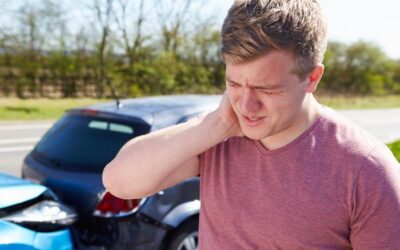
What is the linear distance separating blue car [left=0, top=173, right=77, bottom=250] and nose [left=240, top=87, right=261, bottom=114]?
70.7 inches

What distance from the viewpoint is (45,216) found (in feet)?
9.53

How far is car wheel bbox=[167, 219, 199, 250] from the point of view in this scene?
343cm

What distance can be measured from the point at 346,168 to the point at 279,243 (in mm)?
292

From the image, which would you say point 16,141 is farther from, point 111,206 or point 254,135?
point 254,135

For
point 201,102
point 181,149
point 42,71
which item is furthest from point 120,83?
point 181,149

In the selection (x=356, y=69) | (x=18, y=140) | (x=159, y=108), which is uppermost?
(x=159, y=108)

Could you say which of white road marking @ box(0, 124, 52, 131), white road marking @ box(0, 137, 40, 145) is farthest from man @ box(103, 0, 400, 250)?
white road marking @ box(0, 124, 52, 131)

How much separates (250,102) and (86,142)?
2483mm

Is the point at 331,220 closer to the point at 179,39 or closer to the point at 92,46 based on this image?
the point at 92,46

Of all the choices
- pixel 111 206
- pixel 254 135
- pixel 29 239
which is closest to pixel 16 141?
pixel 111 206

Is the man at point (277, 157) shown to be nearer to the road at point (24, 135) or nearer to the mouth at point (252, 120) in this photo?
the mouth at point (252, 120)

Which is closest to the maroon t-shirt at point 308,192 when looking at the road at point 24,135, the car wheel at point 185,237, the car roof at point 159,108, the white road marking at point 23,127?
the car wheel at point 185,237

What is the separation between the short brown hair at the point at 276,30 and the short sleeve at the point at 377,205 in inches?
12.9

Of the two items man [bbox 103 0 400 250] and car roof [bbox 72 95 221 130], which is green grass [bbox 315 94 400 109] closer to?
car roof [bbox 72 95 221 130]
